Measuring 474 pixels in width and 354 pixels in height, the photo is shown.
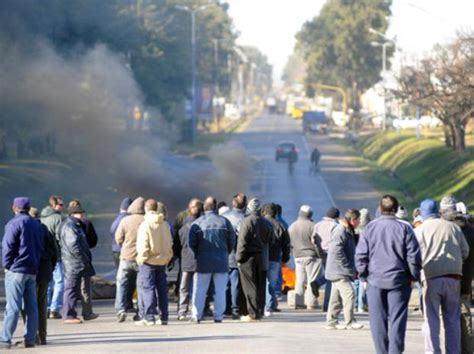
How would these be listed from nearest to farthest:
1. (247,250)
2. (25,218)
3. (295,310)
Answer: (25,218), (247,250), (295,310)

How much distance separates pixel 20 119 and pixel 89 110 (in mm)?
2797

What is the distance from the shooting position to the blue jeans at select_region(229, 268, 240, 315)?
18.6m

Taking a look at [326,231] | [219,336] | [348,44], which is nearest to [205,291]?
[219,336]

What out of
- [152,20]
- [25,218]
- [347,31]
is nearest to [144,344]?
[25,218]

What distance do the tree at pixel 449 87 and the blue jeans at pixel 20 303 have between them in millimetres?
27777

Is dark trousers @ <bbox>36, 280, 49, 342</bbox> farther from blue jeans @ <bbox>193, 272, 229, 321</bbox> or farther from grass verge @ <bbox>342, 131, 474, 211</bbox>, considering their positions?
grass verge @ <bbox>342, 131, 474, 211</bbox>

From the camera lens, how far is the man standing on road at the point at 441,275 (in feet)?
44.1

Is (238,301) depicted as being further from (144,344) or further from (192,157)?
(192,157)

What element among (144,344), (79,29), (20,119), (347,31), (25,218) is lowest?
(144,344)

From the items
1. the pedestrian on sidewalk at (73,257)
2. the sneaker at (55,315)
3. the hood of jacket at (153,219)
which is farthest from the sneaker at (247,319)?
the sneaker at (55,315)

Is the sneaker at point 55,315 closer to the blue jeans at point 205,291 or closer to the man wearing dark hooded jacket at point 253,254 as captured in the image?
the blue jeans at point 205,291

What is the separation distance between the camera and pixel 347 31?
13412 cm

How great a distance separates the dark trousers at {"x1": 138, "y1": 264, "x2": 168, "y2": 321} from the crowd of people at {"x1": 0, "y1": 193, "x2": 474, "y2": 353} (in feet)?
0.04

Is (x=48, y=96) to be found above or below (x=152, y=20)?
below
